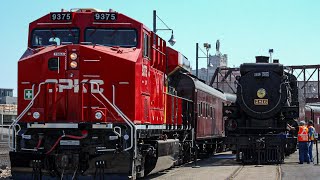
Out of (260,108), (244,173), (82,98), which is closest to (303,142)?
(260,108)

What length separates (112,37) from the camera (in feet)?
40.3

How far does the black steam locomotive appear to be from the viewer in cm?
2050

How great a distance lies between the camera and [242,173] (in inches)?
637

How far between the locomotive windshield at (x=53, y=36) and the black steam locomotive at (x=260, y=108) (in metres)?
9.88

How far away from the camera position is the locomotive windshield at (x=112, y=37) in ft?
40.0

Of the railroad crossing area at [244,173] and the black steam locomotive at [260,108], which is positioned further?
the black steam locomotive at [260,108]

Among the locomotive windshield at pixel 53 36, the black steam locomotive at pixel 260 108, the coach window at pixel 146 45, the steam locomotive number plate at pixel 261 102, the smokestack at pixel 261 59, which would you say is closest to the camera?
the locomotive windshield at pixel 53 36

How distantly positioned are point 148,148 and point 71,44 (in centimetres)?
335

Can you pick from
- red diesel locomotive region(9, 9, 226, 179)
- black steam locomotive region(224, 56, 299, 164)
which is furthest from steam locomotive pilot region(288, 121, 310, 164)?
red diesel locomotive region(9, 9, 226, 179)

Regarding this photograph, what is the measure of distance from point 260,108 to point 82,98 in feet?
37.1

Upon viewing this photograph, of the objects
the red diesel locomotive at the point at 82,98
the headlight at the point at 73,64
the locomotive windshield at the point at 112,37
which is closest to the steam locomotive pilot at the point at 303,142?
the red diesel locomotive at the point at 82,98

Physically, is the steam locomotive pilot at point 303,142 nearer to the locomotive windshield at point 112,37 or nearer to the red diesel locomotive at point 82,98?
the red diesel locomotive at point 82,98

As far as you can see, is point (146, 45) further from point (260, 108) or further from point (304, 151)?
point (304, 151)

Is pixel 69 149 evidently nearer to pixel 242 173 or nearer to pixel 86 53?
pixel 86 53
